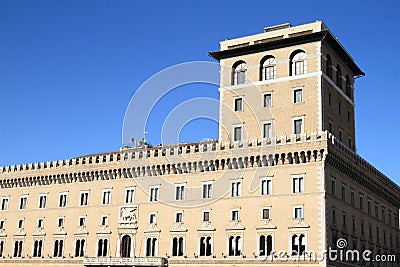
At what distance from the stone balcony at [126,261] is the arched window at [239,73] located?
18381mm

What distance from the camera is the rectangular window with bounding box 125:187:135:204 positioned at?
58.4m

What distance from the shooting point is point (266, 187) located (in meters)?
51.5

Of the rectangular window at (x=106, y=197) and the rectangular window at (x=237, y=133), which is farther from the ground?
the rectangular window at (x=237, y=133)

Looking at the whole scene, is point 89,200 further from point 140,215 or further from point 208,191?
point 208,191

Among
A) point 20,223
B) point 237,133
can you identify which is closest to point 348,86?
point 237,133

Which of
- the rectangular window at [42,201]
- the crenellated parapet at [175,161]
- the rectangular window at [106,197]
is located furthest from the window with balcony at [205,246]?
the rectangular window at [42,201]

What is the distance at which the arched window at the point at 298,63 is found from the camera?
180ft

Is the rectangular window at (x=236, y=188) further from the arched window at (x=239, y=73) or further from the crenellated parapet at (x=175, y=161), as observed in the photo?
the arched window at (x=239, y=73)

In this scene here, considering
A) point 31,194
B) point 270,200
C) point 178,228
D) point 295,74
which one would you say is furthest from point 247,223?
point 31,194

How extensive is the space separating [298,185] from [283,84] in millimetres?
10323

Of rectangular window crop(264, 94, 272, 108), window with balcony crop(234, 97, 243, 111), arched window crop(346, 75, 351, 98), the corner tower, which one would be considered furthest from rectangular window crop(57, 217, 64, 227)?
arched window crop(346, 75, 351, 98)

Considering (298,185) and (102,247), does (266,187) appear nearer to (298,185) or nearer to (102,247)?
(298,185)

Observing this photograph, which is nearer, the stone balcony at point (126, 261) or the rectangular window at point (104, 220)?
the stone balcony at point (126, 261)

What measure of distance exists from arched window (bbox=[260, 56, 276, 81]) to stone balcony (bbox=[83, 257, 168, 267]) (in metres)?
19.6
